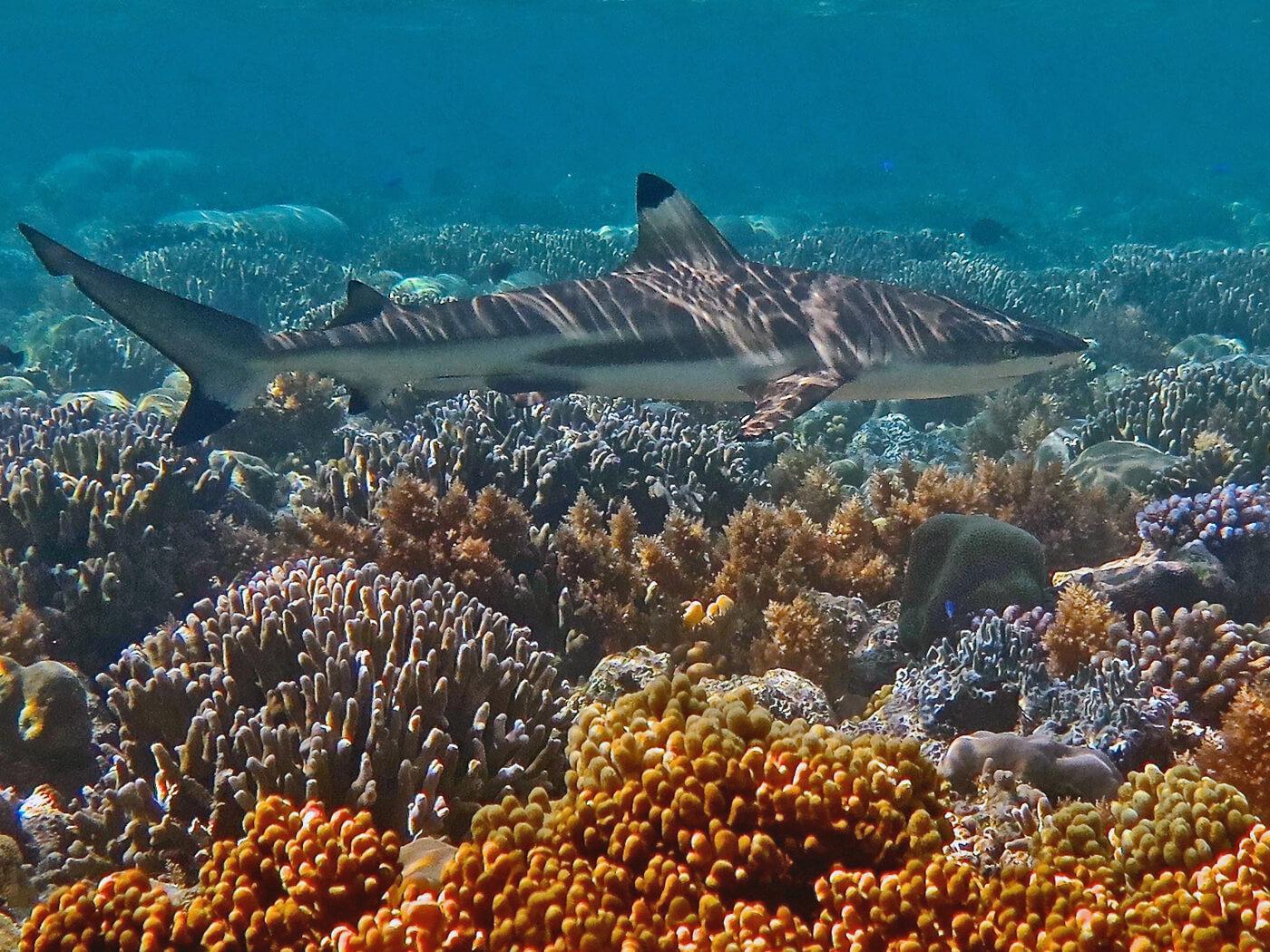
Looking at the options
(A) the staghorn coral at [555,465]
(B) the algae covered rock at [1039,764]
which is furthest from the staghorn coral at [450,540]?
(B) the algae covered rock at [1039,764]

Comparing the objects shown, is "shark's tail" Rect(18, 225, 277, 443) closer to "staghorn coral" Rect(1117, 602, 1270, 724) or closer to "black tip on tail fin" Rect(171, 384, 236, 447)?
"black tip on tail fin" Rect(171, 384, 236, 447)

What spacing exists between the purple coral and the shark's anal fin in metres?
2.32

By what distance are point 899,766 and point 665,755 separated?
0.76 meters

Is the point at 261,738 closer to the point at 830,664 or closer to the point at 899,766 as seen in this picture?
the point at 899,766

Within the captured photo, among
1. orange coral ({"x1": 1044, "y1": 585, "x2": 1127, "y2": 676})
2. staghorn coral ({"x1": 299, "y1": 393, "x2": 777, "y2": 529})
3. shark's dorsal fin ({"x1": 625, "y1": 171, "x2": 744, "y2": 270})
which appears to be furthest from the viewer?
staghorn coral ({"x1": 299, "y1": 393, "x2": 777, "y2": 529})

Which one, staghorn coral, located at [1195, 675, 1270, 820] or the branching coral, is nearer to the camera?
the branching coral

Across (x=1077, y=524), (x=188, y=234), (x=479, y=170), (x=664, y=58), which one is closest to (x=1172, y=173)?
(x=479, y=170)

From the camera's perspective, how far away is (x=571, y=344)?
18.0ft

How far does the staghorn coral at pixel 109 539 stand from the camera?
548 centimetres

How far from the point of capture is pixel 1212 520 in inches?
215

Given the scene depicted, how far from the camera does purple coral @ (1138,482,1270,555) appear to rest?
539 cm

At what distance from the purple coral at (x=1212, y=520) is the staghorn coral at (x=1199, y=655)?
0.90 metres

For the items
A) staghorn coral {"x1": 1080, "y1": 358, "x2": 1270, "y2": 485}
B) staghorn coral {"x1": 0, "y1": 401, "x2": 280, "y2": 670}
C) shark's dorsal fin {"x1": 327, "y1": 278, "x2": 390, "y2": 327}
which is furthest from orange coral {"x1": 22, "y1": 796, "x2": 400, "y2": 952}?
staghorn coral {"x1": 1080, "y1": 358, "x2": 1270, "y2": 485}

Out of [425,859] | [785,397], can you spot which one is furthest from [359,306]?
[425,859]
